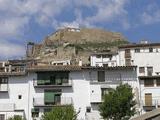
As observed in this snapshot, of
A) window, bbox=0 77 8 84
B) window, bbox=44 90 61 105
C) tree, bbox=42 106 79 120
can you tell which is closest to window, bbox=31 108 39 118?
window, bbox=44 90 61 105

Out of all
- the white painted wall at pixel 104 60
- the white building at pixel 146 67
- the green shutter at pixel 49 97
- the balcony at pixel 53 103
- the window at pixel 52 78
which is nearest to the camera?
the white building at pixel 146 67

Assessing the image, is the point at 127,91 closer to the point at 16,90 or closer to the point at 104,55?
the point at 16,90

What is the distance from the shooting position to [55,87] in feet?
195

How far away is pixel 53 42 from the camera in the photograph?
127312mm

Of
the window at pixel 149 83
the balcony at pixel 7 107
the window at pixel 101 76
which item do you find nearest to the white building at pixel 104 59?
the window at pixel 101 76

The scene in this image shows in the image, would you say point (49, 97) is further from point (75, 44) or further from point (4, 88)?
point (75, 44)

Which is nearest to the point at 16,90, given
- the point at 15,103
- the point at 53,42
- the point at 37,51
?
the point at 15,103

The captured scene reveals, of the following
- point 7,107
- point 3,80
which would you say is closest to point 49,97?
point 7,107

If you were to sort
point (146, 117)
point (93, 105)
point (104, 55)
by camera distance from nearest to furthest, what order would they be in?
point (146, 117) → point (93, 105) → point (104, 55)

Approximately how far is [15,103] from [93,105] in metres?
10.6

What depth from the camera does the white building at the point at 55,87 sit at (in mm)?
58719

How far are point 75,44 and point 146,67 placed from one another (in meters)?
56.0

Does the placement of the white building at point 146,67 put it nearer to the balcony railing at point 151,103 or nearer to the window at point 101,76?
the balcony railing at point 151,103

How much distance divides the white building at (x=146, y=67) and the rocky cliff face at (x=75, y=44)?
19.7 m
